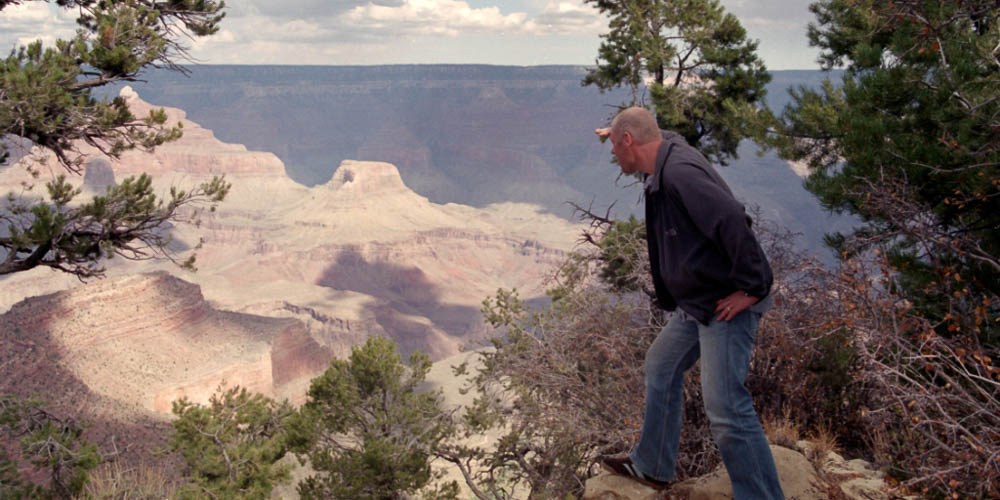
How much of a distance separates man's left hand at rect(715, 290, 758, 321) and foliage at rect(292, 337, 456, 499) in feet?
20.3

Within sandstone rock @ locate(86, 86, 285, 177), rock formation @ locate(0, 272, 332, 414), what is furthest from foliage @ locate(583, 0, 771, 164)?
sandstone rock @ locate(86, 86, 285, 177)

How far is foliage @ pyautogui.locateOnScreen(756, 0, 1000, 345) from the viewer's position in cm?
445

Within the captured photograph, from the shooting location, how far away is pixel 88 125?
773 centimetres

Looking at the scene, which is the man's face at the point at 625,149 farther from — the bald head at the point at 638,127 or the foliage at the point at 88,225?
the foliage at the point at 88,225

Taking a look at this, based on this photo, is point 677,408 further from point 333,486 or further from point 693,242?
point 333,486

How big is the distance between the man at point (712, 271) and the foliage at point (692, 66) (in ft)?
33.0

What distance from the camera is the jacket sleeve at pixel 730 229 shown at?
8.43 ft

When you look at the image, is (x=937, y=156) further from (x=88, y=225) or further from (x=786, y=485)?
(x=88, y=225)

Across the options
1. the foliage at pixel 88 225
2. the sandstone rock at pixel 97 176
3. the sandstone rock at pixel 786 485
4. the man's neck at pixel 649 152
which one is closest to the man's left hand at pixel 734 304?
the man's neck at pixel 649 152

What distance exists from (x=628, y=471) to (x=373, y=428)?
727cm

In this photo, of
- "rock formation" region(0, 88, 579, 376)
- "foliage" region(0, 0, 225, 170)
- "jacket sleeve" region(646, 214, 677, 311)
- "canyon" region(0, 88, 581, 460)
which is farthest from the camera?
"rock formation" region(0, 88, 579, 376)

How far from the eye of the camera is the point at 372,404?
10.8 metres

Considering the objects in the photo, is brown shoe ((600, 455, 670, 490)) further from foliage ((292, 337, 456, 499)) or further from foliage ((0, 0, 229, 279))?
foliage ((0, 0, 229, 279))

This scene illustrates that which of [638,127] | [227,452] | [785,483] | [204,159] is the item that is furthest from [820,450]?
[204,159]
